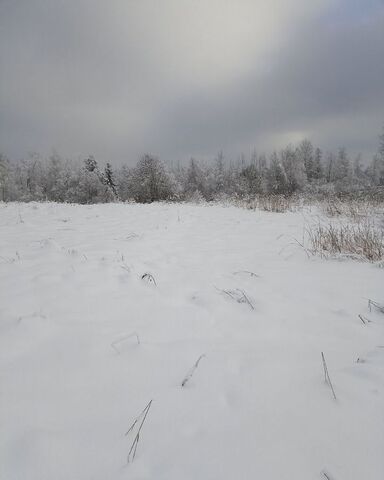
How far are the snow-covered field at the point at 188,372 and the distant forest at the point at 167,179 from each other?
1542 cm

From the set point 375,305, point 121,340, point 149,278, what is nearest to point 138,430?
point 121,340

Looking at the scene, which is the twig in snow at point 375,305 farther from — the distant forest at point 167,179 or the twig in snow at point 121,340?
the distant forest at point 167,179

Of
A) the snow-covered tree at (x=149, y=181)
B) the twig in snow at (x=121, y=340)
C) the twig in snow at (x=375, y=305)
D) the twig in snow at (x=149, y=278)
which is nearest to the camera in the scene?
the twig in snow at (x=121, y=340)

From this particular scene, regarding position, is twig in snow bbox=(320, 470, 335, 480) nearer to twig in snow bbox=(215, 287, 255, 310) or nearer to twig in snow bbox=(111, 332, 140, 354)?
twig in snow bbox=(111, 332, 140, 354)

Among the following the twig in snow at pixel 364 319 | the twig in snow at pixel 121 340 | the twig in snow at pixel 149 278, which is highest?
the twig in snow at pixel 149 278

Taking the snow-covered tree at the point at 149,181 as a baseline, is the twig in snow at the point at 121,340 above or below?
below

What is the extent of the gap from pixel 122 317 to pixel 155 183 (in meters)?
21.7

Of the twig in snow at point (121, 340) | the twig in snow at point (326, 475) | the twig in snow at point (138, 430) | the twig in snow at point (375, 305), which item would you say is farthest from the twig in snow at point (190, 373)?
the twig in snow at point (375, 305)

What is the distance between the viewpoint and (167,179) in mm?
23812

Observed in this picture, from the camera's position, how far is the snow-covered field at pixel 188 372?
897 millimetres

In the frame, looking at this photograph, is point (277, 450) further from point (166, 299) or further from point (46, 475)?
point (166, 299)

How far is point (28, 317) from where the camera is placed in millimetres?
1702

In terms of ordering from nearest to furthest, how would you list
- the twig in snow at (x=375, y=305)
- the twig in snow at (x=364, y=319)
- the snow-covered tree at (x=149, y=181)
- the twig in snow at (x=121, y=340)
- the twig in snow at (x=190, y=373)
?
1. the twig in snow at (x=190, y=373)
2. the twig in snow at (x=121, y=340)
3. the twig in snow at (x=364, y=319)
4. the twig in snow at (x=375, y=305)
5. the snow-covered tree at (x=149, y=181)

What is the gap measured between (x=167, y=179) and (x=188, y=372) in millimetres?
23367
